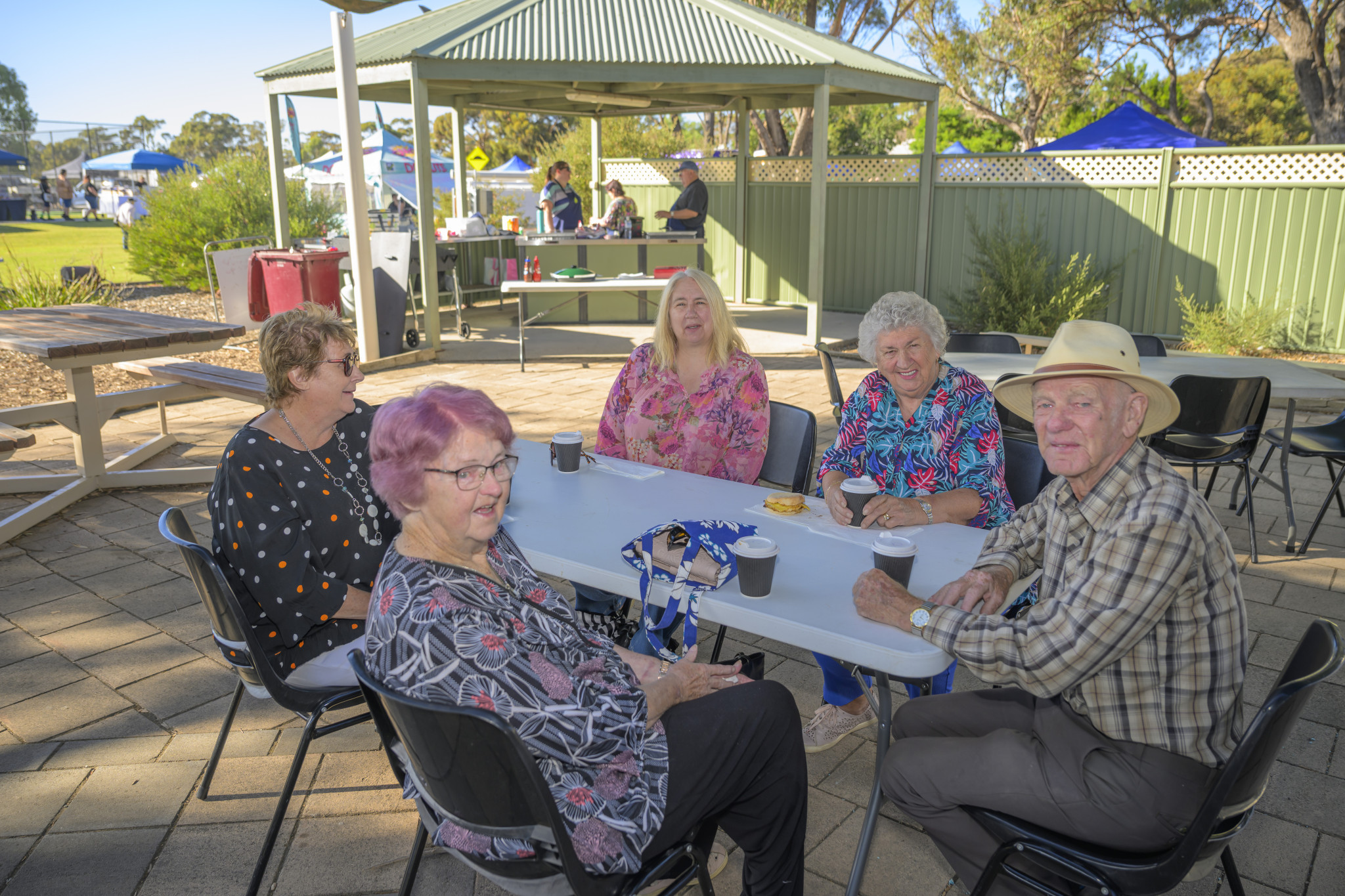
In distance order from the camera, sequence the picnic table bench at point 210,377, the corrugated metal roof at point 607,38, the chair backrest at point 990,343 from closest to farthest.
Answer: the picnic table bench at point 210,377
the chair backrest at point 990,343
the corrugated metal roof at point 607,38

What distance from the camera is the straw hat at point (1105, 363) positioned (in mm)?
1880

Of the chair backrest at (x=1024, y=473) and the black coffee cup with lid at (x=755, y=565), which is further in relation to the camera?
the chair backrest at (x=1024, y=473)

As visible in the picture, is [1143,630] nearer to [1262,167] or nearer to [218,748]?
[218,748]

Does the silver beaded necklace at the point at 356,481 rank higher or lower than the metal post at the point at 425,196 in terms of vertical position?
lower

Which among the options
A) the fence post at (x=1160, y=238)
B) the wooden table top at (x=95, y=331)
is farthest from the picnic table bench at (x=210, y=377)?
the fence post at (x=1160, y=238)

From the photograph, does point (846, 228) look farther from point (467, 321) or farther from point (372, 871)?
point (372, 871)

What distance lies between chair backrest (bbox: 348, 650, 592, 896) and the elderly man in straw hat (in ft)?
2.53

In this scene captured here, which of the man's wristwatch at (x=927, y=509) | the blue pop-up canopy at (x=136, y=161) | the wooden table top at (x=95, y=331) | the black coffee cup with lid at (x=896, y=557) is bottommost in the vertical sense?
the man's wristwatch at (x=927, y=509)

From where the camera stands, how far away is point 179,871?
2.28 metres

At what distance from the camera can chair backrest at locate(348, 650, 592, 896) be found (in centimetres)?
139

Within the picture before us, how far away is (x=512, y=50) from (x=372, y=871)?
791 centimetres

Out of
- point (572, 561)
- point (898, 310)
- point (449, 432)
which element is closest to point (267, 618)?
point (572, 561)

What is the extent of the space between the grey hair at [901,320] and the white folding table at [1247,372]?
1.24 metres

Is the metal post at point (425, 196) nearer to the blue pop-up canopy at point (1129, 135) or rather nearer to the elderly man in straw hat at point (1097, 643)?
the elderly man in straw hat at point (1097, 643)
